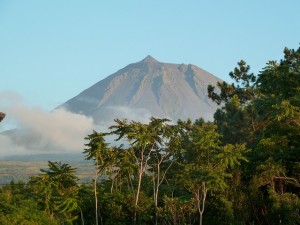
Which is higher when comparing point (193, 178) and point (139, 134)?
point (139, 134)

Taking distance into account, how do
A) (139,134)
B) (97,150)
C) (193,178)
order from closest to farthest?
(193,178)
(97,150)
(139,134)

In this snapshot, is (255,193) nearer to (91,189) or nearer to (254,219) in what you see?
(254,219)

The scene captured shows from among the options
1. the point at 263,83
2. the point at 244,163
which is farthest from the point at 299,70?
the point at 244,163

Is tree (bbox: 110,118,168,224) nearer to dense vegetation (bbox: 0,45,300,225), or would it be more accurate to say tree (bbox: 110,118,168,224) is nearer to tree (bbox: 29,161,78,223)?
dense vegetation (bbox: 0,45,300,225)

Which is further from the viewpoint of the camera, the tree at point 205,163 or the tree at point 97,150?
the tree at point 97,150

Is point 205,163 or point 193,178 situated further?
point 205,163

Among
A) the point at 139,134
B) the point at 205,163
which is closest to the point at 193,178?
the point at 205,163

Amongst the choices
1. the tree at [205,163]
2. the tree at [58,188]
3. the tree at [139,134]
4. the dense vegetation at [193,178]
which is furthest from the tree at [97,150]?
the tree at [205,163]

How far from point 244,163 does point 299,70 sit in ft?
26.4

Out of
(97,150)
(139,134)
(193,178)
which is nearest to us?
(193,178)

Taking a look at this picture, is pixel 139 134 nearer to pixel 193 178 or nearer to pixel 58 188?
pixel 193 178

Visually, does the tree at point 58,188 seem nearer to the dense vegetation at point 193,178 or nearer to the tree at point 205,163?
the dense vegetation at point 193,178

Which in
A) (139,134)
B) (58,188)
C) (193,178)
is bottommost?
(58,188)

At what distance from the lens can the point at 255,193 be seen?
96.1ft
